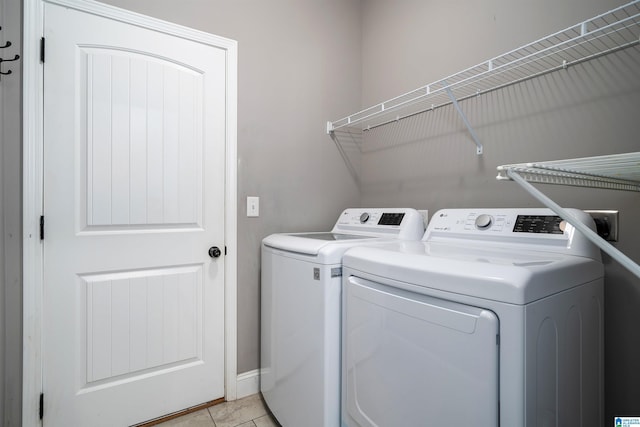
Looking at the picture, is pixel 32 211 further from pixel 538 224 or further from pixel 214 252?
pixel 538 224

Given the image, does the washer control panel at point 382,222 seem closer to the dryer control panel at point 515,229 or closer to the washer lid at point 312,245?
the dryer control panel at point 515,229

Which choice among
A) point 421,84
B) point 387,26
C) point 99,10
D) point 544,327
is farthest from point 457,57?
point 99,10

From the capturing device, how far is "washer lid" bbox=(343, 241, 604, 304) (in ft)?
2.38

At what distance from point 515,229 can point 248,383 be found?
1629 millimetres

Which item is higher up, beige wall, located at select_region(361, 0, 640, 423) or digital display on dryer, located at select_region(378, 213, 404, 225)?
beige wall, located at select_region(361, 0, 640, 423)

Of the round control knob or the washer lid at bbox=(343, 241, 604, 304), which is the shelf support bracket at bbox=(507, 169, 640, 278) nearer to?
the washer lid at bbox=(343, 241, 604, 304)

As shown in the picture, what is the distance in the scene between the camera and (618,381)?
1.11 m

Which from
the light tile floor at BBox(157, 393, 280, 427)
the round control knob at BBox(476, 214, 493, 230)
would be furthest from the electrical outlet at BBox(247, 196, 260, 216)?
the round control knob at BBox(476, 214, 493, 230)

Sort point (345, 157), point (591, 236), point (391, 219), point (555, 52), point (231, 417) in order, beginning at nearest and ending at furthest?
1. point (591, 236)
2. point (555, 52)
3. point (231, 417)
4. point (391, 219)
5. point (345, 157)

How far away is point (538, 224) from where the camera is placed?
3.83 feet

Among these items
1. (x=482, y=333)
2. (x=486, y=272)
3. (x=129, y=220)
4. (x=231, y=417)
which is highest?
(x=129, y=220)

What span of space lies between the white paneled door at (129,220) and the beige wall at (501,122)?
43.1 inches

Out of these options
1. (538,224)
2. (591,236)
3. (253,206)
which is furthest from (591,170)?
(253,206)

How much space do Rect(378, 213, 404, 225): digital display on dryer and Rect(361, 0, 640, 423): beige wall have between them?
0.77ft
